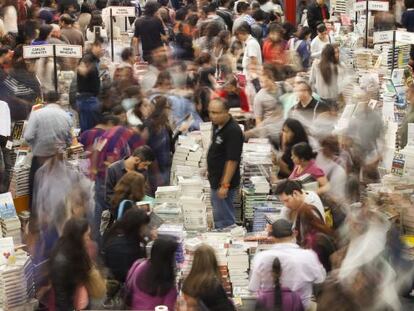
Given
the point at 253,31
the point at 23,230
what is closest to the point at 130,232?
the point at 23,230

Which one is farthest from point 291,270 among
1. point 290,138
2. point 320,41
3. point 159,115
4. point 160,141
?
point 320,41

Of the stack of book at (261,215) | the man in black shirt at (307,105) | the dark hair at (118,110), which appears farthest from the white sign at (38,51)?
the stack of book at (261,215)

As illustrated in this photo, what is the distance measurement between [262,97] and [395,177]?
1834 millimetres

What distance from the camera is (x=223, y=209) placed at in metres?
9.50

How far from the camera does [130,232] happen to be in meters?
7.25

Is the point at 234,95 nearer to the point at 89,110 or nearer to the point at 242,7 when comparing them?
the point at 89,110

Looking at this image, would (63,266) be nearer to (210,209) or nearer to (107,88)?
(210,209)

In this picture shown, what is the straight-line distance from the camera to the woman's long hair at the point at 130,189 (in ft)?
27.3

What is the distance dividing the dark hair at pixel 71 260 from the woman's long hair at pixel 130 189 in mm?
1495

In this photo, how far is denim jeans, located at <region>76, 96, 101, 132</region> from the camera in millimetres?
11977

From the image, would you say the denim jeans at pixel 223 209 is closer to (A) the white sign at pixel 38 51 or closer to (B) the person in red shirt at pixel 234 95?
(B) the person in red shirt at pixel 234 95

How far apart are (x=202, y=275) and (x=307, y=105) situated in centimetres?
458

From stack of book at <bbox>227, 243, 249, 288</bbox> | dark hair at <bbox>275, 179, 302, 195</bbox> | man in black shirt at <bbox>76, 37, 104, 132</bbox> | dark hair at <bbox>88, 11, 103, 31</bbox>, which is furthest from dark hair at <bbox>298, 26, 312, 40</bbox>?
dark hair at <bbox>275, 179, 302, 195</bbox>

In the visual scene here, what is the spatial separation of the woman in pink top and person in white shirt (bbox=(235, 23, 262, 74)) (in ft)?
15.1
